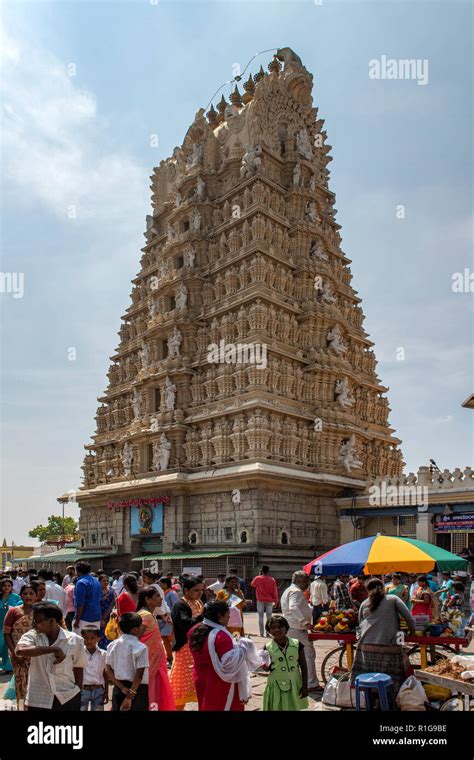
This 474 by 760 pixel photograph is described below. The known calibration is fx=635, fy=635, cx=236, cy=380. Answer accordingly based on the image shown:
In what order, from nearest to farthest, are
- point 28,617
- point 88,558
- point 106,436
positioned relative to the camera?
point 28,617
point 88,558
point 106,436

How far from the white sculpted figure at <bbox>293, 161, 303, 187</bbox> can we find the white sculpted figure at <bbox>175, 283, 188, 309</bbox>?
324 inches

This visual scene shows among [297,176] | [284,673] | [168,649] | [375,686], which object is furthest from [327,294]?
[284,673]

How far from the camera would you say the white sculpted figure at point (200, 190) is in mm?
36094

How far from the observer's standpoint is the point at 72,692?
5734 mm

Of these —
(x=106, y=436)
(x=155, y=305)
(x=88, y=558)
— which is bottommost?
(x=88, y=558)

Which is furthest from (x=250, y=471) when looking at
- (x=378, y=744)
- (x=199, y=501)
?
(x=378, y=744)

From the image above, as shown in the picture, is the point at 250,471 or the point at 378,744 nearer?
the point at 378,744

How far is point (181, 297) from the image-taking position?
3459cm

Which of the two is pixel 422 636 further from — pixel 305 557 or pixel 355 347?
pixel 355 347

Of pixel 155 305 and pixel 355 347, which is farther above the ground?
pixel 155 305

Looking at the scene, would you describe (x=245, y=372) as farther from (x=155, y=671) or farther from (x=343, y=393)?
(x=155, y=671)

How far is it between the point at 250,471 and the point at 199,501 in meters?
4.96

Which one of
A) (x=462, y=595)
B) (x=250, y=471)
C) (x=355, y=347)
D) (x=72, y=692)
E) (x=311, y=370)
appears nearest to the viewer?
(x=72, y=692)

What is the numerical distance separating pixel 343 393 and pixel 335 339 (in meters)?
2.94
